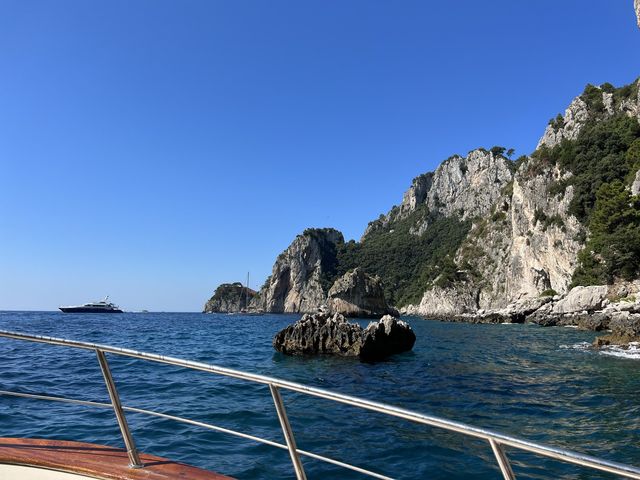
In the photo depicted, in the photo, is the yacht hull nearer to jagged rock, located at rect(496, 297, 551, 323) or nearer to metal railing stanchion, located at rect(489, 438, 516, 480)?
jagged rock, located at rect(496, 297, 551, 323)

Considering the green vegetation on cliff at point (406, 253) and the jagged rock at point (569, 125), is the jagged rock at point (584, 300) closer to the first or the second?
the jagged rock at point (569, 125)

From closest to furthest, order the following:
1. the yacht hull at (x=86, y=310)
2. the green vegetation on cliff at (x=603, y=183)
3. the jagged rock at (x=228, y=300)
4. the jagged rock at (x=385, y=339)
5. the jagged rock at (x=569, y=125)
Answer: the jagged rock at (x=385, y=339) → the green vegetation on cliff at (x=603, y=183) → the jagged rock at (x=569, y=125) → the yacht hull at (x=86, y=310) → the jagged rock at (x=228, y=300)

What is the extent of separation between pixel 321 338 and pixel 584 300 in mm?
43802

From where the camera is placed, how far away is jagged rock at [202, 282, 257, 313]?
19512 cm

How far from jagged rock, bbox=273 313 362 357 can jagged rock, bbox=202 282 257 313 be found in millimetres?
172746

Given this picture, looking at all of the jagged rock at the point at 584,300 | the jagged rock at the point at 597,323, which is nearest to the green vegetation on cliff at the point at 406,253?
the jagged rock at the point at 584,300

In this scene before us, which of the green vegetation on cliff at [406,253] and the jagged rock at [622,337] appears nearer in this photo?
the jagged rock at [622,337]

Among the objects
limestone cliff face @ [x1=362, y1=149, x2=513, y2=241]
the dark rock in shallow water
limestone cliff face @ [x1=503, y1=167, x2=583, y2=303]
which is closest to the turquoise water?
the dark rock in shallow water

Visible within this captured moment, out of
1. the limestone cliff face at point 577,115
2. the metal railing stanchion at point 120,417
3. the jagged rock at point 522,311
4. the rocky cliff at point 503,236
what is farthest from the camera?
the limestone cliff face at point 577,115

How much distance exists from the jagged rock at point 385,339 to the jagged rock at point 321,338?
44 centimetres

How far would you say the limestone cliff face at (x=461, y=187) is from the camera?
150250 mm

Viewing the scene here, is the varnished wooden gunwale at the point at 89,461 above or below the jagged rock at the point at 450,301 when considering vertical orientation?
below

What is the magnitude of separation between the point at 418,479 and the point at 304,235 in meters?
162

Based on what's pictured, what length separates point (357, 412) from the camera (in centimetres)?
1101
